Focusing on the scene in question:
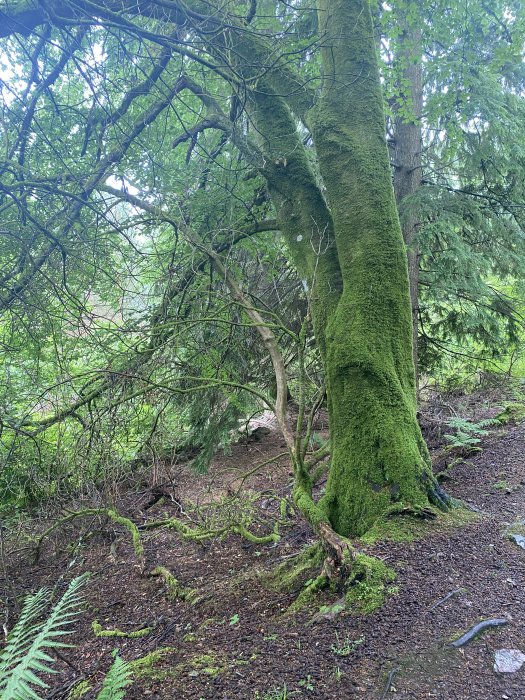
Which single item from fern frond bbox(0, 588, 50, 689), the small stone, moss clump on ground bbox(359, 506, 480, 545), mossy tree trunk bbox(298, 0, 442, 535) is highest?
mossy tree trunk bbox(298, 0, 442, 535)

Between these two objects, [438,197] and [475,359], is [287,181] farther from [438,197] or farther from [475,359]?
[475,359]

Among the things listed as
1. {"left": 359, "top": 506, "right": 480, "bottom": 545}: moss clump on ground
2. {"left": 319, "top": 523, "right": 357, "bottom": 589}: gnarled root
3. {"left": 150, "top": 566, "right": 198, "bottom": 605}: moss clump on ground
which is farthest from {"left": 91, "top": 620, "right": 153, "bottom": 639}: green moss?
{"left": 359, "top": 506, "right": 480, "bottom": 545}: moss clump on ground

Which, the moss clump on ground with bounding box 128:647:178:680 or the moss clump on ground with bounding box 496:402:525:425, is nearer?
the moss clump on ground with bounding box 128:647:178:680

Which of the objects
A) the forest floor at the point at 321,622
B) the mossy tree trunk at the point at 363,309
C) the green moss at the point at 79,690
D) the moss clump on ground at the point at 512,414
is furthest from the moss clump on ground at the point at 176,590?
the moss clump on ground at the point at 512,414

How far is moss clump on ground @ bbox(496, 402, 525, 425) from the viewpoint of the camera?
548 centimetres

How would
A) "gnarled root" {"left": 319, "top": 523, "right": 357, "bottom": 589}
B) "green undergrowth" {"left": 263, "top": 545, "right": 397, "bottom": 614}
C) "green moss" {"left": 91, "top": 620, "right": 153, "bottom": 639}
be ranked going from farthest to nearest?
"green moss" {"left": 91, "top": 620, "right": 153, "bottom": 639} < "gnarled root" {"left": 319, "top": 523, "right": 357, "bottom": 589} < "green undergrowth" {"left": 263, "top": 545, "right": 397, "bottom": 614}

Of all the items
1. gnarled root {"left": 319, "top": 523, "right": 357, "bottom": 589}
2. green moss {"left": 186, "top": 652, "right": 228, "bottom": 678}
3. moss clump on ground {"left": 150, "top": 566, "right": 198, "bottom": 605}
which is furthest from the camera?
moss clump on ground {"left": 150, "top": 566, "right": 198, "bottom": 605}

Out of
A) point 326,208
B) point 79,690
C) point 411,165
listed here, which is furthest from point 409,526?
point 411,165

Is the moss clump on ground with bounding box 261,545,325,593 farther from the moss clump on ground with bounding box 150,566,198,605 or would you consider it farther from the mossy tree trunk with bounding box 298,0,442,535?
the moss clump on ground with bounding box 150,566,198,605

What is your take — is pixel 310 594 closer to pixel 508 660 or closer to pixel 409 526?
pixel 409 526

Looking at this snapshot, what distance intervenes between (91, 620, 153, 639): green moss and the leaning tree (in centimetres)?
129

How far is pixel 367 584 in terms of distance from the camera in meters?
2.33

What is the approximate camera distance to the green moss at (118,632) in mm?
2834

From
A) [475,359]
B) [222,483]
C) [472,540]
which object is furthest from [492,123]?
[222,483]
